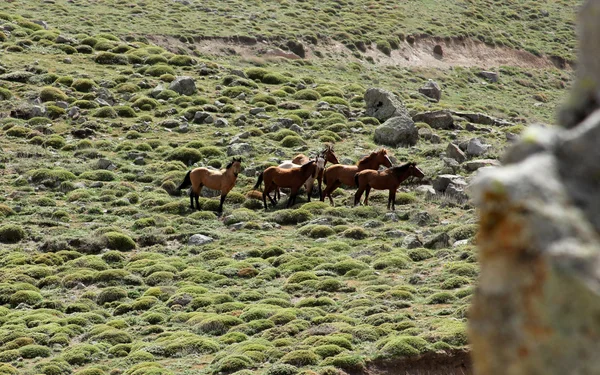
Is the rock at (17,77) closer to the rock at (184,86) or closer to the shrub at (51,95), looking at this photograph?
the shrub at (51,95)

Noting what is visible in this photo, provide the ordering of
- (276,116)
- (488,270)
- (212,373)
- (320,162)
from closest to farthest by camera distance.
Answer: (488,270) < (212,373) < (320,162) < (276,116)

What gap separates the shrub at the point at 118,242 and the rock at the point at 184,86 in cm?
2312

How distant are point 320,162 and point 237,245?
17.5 ft

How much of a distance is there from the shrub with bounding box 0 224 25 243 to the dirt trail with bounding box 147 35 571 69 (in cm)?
4000

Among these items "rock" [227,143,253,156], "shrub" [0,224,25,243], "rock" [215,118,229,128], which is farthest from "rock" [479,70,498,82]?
"shrub" [0,224,25,243]

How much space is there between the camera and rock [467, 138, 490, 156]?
3872cm

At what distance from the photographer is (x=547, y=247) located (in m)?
2.64

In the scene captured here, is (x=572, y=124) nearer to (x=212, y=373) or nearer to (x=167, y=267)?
(x=212, y=373)

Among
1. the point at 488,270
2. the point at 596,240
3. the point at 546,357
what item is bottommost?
the point at 546,357

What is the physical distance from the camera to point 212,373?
18.0 m

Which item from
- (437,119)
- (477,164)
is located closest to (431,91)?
(437,119)

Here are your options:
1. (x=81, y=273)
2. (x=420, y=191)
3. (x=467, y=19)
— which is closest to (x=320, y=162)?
(x=420, y=191)

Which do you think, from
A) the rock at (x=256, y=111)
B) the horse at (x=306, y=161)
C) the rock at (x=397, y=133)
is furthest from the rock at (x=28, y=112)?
the rock at (x=397, y=133)

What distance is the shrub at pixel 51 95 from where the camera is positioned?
158 ft
